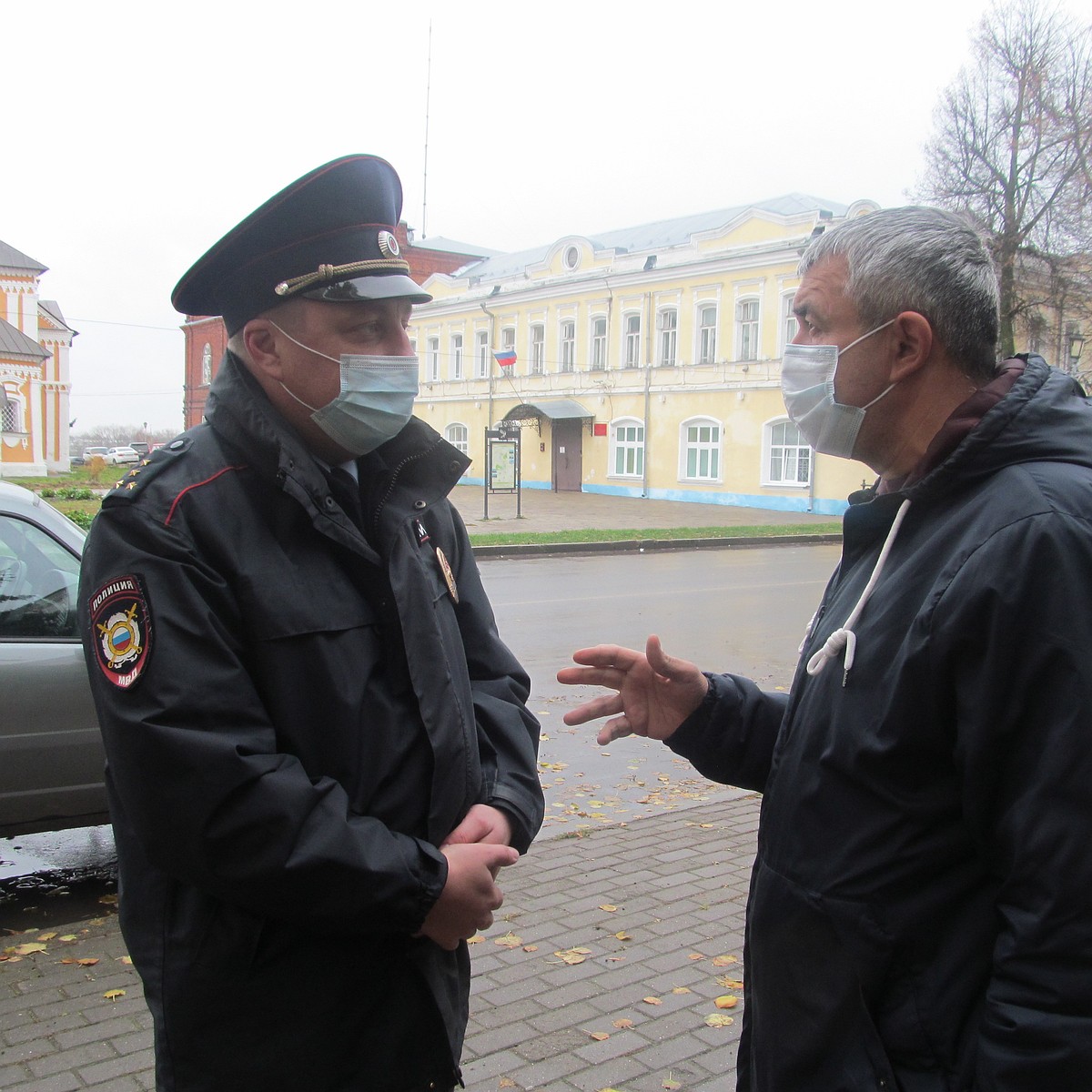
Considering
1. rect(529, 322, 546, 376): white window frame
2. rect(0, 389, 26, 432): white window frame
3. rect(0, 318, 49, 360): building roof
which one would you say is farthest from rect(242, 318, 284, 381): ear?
rect(0, 318, 49, 360): building roof

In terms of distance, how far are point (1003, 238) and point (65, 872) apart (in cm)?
2930

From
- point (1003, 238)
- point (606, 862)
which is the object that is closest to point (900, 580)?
point (606, 862)

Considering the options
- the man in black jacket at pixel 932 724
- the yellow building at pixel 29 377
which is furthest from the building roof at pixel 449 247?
the man in black jacket at pixel 932 724

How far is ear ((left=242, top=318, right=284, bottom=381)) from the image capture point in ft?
6.67

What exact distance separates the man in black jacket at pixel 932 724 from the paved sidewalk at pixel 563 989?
140 cm

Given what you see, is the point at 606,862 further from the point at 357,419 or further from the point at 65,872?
the point at 357,419

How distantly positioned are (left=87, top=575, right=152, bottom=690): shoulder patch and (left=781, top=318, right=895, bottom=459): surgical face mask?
1245mm

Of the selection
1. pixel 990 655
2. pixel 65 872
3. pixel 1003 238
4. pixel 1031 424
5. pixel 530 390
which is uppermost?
pixel 1003 238

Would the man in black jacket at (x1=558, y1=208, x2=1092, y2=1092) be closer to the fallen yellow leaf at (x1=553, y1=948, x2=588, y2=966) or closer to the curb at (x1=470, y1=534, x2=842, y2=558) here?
the fallen yellow leaf at (x1=553, y1=948, x2=588, y2=966)

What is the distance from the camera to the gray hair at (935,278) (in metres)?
1.78

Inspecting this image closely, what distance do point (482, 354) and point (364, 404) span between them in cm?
4364

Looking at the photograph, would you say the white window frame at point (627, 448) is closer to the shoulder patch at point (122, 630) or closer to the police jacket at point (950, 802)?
the police jacket at point (950, 802)

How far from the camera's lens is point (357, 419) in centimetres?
210

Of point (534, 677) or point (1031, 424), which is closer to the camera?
point (1031, 424)
